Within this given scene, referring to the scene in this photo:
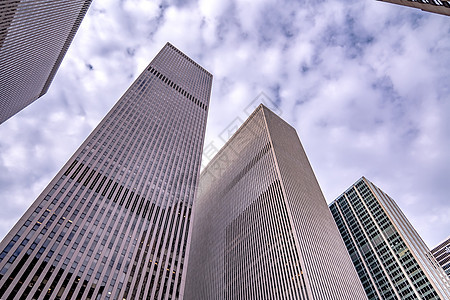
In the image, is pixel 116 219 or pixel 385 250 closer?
pixel 116 219

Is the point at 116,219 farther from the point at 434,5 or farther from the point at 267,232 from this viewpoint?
the point at 434,5

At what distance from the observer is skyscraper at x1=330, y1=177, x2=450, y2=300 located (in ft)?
393

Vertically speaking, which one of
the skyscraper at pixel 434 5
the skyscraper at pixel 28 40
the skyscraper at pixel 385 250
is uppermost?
the skyscraper at pixel 28 40

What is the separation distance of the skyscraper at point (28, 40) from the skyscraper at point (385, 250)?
588ft

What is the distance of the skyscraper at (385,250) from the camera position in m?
120

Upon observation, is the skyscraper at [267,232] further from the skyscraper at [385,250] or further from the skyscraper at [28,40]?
the skyscraper at [28,40]

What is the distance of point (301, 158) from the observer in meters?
138

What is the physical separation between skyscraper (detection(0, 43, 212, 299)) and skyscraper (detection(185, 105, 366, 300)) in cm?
1768

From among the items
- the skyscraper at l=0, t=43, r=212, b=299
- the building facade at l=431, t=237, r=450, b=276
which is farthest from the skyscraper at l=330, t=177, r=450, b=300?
the skyscraper at l=0, t=43, r=212, b=299

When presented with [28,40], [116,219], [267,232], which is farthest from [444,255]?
[28,40]

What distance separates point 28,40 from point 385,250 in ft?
610

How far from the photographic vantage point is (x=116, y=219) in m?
71.9

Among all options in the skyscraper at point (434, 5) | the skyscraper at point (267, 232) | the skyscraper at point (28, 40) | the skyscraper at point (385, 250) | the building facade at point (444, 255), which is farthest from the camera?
the building facade at point (444, 255)

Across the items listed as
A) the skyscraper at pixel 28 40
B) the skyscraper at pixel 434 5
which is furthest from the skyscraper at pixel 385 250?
the skyscraper at pixel 28 40
